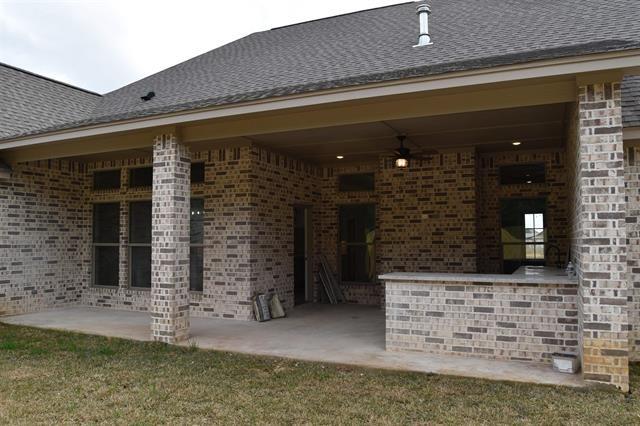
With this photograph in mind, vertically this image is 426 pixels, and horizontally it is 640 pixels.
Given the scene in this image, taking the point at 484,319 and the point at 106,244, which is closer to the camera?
the point at 484,319

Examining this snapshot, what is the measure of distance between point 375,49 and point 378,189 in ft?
9.47

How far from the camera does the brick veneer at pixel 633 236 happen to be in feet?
18.3

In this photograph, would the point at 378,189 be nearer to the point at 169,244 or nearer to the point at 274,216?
the point at 274,216

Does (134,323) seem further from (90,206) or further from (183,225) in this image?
(90,206)

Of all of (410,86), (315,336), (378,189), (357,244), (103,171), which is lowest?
(315,336)

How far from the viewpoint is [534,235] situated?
356 inches

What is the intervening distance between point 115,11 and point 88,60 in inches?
846

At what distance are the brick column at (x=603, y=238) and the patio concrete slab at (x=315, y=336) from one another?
369 mm

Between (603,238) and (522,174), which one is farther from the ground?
(522,174)

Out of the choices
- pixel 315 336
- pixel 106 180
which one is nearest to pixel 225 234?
pixel 315 336

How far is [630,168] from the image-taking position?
5.62 m

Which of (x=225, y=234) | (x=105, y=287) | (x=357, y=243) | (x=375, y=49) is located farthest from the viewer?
(x=357, y=243)

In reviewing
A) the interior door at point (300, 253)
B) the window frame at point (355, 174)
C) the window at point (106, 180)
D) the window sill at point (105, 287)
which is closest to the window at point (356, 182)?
the window frame at point (355, 174)

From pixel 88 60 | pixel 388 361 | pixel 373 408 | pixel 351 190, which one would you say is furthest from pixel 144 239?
pixel 88 60
